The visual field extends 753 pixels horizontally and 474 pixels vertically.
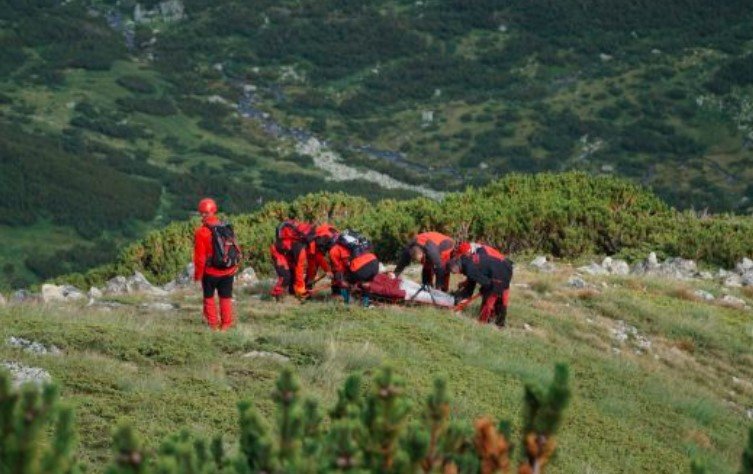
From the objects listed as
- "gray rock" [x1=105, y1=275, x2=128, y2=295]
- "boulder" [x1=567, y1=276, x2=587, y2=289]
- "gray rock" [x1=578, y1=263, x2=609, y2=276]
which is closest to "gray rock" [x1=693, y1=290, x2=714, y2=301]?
"gray rock" [x1=578, y1=263, x2=609, y2=276]

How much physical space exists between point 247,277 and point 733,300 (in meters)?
9.21

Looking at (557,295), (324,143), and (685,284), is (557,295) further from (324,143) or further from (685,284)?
(324,143)

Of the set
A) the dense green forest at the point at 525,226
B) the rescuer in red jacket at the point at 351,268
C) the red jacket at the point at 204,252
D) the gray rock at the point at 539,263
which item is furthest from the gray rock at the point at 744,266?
the red jacket at the point at 204,252

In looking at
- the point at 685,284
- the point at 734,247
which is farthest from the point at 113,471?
the point at 734,247

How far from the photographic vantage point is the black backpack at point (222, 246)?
540 inches

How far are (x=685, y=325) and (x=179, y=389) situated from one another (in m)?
9.43

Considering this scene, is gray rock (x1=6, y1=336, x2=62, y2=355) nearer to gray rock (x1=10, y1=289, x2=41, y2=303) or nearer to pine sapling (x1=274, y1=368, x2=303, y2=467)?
gray rock (x1=10, y1=289, x2=41, y2=303)

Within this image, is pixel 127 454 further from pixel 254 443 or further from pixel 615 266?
pixel 615 266

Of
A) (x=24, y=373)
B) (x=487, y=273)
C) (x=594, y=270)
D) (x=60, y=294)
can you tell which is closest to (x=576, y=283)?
(x=594, y=270)

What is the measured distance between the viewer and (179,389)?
10359mm

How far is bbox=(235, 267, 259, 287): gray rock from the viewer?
19.7 m

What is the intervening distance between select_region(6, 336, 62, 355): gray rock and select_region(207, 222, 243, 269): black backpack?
282cm

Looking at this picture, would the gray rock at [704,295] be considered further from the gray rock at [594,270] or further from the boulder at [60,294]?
the boulder at [60,294]

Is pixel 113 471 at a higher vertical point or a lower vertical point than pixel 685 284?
higher
